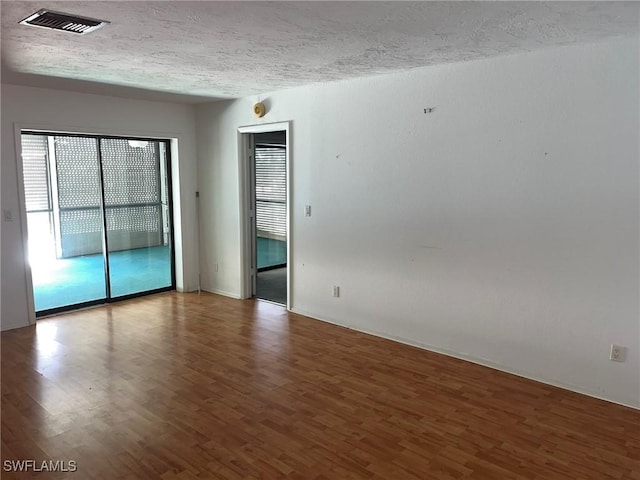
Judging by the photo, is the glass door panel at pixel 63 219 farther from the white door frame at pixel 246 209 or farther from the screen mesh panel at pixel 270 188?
the screen mesh panel at pixel 270 188

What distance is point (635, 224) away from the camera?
9.86ft

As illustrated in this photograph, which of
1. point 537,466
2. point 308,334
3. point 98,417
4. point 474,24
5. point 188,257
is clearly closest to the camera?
point 537,466

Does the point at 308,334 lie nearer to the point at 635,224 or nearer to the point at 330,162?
the point at 330,162

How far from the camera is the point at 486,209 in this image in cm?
366

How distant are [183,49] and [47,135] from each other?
267 centimetres

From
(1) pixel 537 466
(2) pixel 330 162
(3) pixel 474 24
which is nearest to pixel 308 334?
(2) pixel 330 162

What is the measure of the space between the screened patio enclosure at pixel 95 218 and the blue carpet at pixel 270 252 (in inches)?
59.2

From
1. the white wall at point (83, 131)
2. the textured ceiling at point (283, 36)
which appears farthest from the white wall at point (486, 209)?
the white wall at point (83, 131)

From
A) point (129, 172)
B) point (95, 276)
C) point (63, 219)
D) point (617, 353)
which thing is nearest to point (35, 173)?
point (63, 219)

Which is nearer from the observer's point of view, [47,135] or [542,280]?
[542,280]

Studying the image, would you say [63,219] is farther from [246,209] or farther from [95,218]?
Answer: [246,209]

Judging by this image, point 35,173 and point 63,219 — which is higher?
point 35,173

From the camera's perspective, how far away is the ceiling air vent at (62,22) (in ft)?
8.11

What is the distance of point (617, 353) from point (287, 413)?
225 cm
